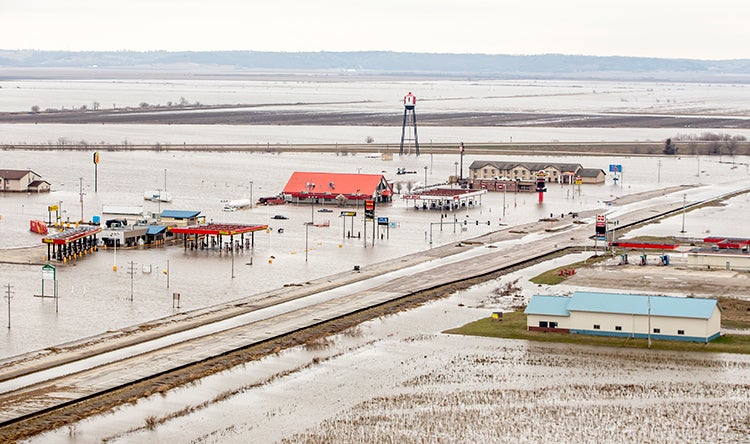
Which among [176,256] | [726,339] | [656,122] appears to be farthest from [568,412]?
[656,122]

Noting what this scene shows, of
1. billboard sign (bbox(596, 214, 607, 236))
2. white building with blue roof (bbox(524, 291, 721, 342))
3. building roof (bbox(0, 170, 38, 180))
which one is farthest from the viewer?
building roof (bbox(0, 170, 38, 180))

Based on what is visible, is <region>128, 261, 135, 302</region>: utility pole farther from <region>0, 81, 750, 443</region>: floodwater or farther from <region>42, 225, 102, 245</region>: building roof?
<region>42, 225, 102, 245</region>: building roof

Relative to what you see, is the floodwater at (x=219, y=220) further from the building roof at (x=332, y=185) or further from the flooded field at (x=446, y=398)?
the flooded field at (x=446, y=398)

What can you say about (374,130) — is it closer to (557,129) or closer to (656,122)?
(557,129)

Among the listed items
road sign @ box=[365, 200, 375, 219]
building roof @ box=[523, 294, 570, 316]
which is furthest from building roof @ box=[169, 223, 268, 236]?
building roof @ box=[523, 294, 570, 316]

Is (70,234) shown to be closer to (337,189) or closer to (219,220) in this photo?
(219,220)

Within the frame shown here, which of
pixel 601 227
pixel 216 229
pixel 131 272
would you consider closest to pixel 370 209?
pixel 216 229

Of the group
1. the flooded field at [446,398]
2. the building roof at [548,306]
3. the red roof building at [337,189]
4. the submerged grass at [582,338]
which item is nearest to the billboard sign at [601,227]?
the submerged grass at [582,338]
